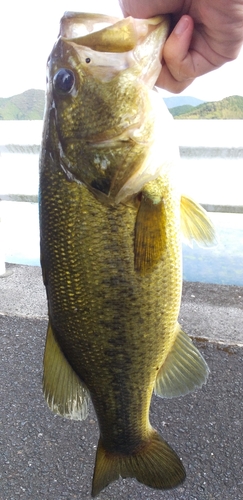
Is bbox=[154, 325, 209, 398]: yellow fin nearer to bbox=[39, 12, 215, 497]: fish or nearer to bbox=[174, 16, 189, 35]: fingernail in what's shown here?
bbox=[39, 12, 215, 497]: fish

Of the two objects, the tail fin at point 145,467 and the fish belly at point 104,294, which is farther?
the tail fin at point 145,467

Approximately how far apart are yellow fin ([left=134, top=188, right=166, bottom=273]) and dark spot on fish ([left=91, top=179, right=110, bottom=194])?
107mm

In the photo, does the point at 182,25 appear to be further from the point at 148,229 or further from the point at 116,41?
the point at 148,229

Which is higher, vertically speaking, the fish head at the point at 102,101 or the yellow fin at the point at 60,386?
the fish head at the point at 102,101

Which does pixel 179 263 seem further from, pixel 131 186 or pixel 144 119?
pixel 144 119

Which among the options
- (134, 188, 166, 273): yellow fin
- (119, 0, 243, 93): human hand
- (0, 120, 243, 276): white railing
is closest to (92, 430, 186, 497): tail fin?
(134, 188, 166, 273): yellow fin

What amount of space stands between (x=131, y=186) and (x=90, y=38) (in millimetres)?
428

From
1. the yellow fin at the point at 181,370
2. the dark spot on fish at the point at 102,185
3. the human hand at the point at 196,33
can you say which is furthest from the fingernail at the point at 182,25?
the yellow fin at the point at 181,370

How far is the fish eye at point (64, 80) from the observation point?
135 cm

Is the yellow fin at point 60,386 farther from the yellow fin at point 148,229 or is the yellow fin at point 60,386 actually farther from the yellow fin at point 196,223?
the yellow fin at point 196,223

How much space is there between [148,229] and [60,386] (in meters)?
0.60

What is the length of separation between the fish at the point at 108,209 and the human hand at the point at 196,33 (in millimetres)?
56

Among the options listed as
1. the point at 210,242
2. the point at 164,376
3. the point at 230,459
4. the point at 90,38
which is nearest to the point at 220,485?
the point at 230,459

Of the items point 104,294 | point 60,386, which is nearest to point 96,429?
point 60,386
